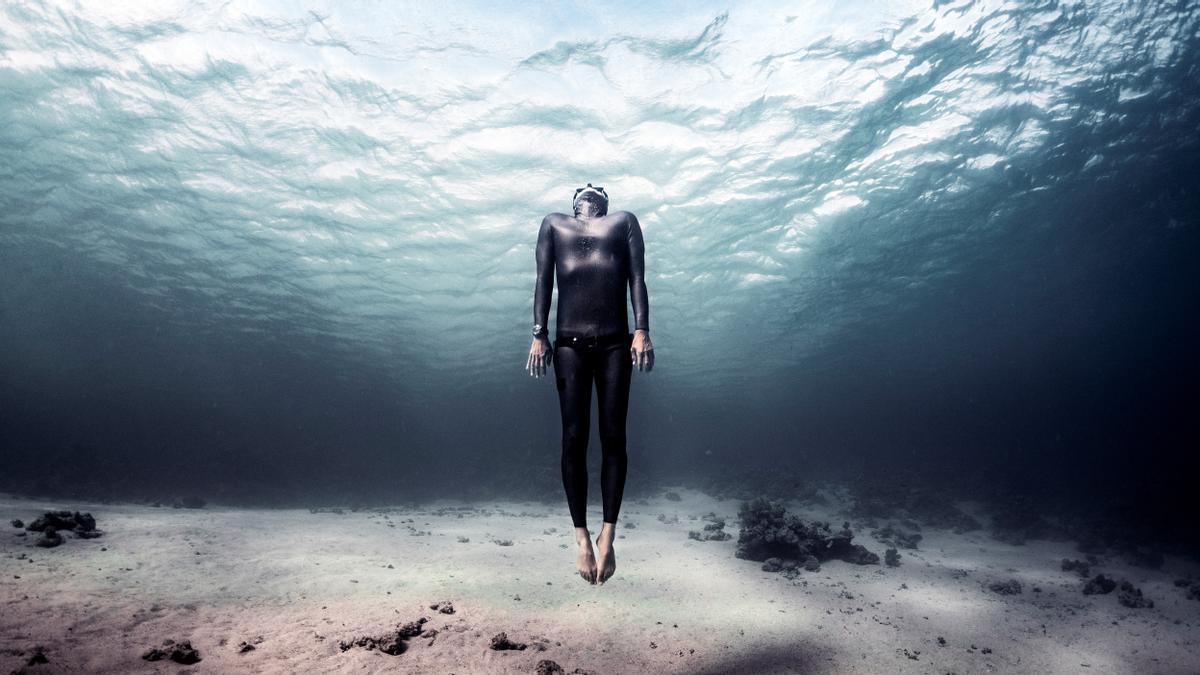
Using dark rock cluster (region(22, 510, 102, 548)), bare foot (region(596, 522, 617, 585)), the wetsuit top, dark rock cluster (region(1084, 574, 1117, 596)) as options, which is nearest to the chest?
the wetsuit top

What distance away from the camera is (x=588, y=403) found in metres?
4.36

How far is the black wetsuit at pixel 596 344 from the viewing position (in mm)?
4277

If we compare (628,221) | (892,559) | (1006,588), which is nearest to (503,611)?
(628,221)

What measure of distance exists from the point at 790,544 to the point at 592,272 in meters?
8.04

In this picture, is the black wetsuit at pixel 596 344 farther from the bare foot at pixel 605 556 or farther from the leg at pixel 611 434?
the bare foot at pixel 605 556

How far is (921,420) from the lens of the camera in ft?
352

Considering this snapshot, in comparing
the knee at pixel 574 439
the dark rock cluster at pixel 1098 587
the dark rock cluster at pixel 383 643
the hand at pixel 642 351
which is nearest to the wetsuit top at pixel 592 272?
the hand at pixel 642 351

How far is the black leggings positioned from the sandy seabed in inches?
57.1

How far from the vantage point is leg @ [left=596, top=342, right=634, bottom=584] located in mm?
4227

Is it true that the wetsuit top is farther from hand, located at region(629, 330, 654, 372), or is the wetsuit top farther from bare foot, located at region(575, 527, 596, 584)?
bare foot, located at region(575, 527, 596, 584)

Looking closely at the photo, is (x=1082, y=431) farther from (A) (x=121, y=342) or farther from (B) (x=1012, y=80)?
(A) (x=121, y=342)

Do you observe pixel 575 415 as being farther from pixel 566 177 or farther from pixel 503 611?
pixel 566 177

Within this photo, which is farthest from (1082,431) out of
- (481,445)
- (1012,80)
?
(1012,80)

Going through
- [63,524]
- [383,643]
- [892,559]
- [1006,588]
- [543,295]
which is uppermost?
[543,295]
